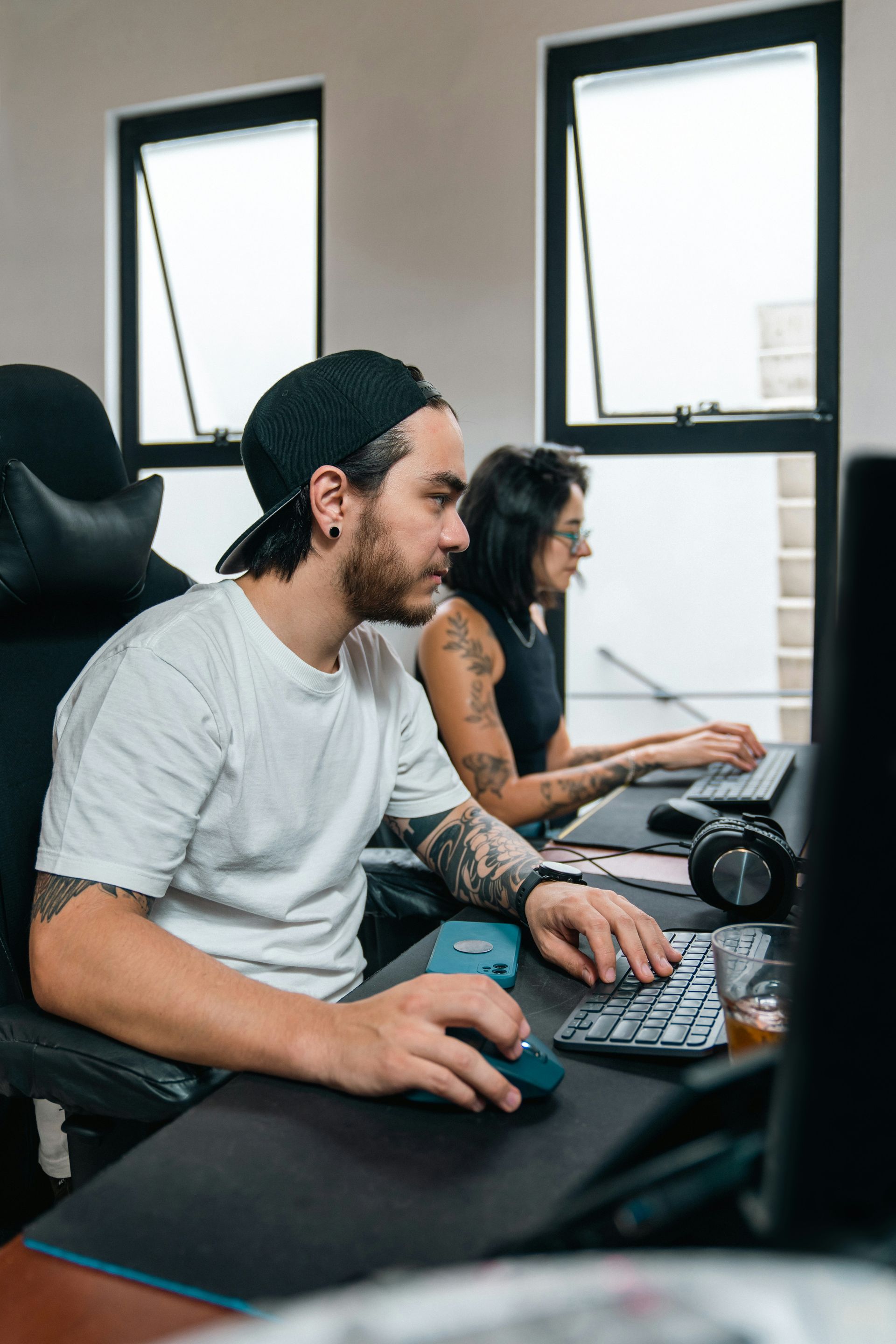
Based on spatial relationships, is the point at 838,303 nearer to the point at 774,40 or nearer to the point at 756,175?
the point at 756,175

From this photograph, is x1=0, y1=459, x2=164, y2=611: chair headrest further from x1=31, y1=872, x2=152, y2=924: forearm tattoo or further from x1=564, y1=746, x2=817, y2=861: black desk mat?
x1=564, y1=746, x2=817, y2=861: black desk mat

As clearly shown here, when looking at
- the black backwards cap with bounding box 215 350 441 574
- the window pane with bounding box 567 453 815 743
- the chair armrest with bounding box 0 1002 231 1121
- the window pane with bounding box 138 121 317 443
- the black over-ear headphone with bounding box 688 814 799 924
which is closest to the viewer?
the chair armrest with bounding box 0 1002 231 1121

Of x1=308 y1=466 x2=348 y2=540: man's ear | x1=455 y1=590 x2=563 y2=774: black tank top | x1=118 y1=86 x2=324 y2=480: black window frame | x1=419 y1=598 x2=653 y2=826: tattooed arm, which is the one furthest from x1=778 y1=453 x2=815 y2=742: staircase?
x1=308 y1=466 x2=348 y2=540: man's ear

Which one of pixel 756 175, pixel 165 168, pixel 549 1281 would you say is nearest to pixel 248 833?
pixel 549 1281

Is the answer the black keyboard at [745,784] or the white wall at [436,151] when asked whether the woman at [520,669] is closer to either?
the black keyboard at [745,784]

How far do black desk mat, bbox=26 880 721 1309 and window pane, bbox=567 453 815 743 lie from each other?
2.33m

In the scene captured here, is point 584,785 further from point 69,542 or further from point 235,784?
point 69,542

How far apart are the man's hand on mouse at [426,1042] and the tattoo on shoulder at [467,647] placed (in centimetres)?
127

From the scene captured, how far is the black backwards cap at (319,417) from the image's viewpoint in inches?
49.0

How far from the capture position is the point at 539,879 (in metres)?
1.17

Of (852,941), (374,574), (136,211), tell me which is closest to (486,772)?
(374,574)

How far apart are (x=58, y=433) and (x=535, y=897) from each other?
81cm

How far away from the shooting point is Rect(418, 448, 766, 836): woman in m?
1.98

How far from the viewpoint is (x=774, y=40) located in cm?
267
